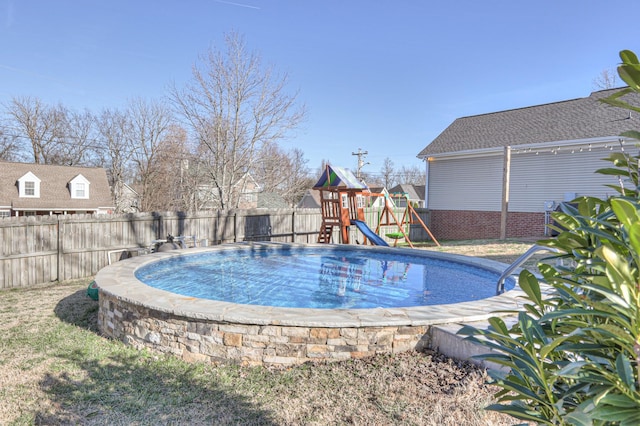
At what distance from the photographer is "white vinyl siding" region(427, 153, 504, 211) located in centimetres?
1525

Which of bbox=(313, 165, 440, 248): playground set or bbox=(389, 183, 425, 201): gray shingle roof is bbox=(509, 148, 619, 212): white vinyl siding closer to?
bbox=(313, 165, 440, 248): playground set

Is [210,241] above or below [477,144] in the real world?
below

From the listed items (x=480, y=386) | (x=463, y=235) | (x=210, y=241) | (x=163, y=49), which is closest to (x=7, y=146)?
(x=163, y=49)

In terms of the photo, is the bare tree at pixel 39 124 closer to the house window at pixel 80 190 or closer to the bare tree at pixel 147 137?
the bare tree at pixel 147 137

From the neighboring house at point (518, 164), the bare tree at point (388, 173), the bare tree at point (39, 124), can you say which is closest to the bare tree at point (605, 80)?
the neighboring house at point (518, 164)

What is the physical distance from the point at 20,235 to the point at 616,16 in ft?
57.3

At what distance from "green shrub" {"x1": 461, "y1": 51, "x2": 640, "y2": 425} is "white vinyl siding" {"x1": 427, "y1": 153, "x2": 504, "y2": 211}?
15154 mm

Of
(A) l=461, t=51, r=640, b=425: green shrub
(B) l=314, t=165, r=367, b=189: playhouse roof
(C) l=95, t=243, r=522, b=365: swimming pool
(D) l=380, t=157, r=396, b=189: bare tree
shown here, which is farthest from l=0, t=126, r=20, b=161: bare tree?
(D) l=380, t=157, r=396, b=189: bare tree

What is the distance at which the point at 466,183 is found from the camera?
635 inches

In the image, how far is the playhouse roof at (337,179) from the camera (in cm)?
1197

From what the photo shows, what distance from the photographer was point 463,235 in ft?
53.7

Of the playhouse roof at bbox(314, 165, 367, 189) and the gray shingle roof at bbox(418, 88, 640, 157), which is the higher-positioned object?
the gray shingle roof at bbox(418, 88, 640, 157)

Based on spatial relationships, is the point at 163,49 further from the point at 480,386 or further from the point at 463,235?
the point at 480,386

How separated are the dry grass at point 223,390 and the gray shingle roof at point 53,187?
21.6 metres
